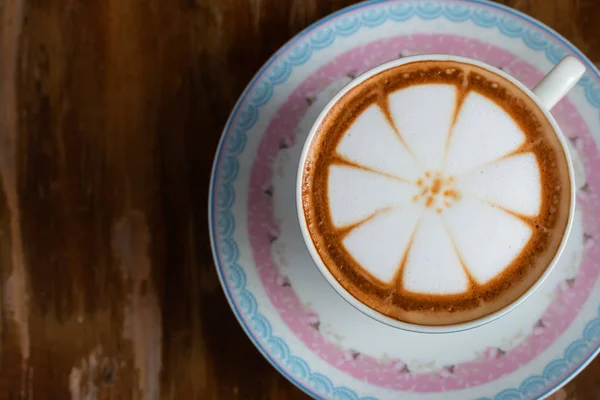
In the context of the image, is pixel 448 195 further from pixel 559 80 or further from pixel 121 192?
pixel 121 192

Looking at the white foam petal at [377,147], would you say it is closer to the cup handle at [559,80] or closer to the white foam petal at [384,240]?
the white foam petal at [384,240]

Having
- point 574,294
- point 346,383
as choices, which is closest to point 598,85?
point 574,294

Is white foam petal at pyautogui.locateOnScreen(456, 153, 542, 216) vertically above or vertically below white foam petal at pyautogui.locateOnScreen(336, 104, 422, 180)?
below

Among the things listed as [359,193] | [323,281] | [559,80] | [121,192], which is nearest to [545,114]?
[559,80]

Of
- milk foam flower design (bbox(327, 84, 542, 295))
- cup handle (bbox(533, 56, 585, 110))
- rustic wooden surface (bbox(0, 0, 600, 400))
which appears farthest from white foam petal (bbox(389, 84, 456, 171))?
rustic wooden surface (bbox(0, 0, 600, 400))

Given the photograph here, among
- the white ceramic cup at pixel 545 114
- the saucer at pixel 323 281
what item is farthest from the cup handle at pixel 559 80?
the saucer at pixel 323 281

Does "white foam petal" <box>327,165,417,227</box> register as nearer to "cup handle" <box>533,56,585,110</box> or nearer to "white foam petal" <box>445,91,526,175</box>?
"white foam petal" <box>445,91,526,175</box>
